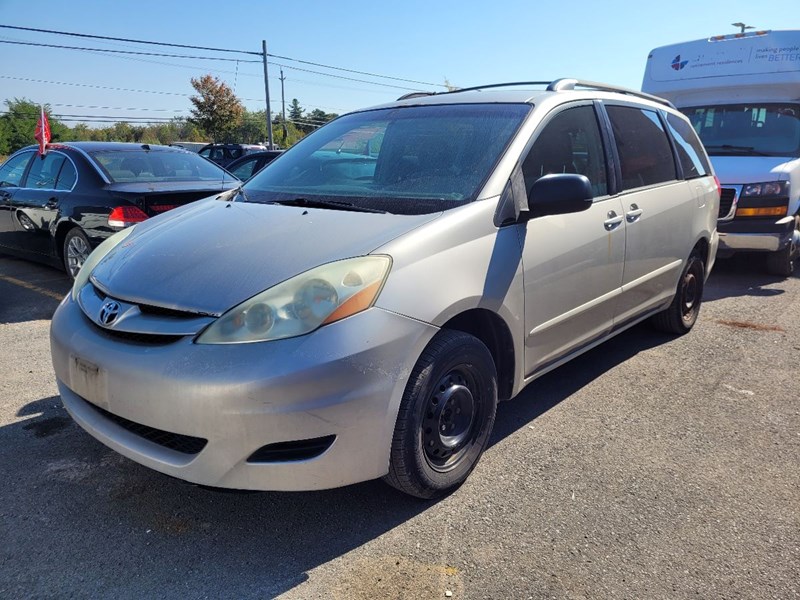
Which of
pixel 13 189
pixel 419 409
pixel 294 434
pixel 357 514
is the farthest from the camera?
pixel 13 189

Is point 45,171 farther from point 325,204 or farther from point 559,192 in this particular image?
point 559,192

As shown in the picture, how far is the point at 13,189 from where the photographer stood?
23.1 feet

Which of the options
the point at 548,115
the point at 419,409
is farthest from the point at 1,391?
the point at 548,115

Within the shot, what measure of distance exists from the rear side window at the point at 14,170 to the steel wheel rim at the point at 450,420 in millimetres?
6499

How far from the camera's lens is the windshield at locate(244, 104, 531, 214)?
9.73 feet

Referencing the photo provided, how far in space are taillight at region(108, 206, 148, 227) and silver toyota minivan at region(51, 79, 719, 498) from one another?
2.24 metres

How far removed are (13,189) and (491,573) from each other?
276 inches

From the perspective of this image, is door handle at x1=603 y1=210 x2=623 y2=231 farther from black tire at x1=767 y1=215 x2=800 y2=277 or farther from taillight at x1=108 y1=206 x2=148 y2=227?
black tire at x1=767 y1=215 x2=800 y2=277

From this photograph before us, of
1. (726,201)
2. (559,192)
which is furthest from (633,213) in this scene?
(726,201)

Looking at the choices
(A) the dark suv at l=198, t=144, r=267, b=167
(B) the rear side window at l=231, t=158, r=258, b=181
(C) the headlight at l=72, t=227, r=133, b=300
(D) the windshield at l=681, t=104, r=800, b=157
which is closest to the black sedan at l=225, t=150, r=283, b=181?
(B) the rear side window at l=231, t=158, r=258, b=181

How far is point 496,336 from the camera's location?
2936mm

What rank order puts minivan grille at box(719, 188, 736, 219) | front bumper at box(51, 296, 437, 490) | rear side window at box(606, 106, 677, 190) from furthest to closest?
minivan grille at box(719, 188, 736, 219), rear side window at box(606, 106, 677, 190), front bumper at box(51, 296, 437, 490)

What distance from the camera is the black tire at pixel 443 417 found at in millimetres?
2432

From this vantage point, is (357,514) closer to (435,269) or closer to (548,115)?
(435,269)
